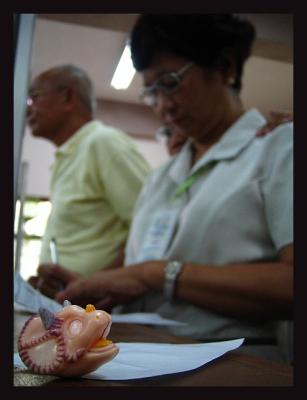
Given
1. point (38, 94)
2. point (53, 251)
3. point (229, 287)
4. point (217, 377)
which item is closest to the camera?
point (217, 377)

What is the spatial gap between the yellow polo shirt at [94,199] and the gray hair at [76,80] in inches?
5.9

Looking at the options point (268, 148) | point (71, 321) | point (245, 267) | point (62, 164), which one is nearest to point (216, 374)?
point (71, 321)

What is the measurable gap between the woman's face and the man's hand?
32 cm

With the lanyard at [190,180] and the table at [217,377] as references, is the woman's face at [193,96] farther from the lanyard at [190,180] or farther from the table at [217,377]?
the table at [217,377]

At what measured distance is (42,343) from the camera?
21cm

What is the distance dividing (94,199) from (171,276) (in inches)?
13.9

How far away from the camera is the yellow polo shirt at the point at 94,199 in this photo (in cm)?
86

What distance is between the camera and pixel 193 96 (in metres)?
0.79

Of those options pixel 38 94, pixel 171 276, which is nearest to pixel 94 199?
pixel 171 276

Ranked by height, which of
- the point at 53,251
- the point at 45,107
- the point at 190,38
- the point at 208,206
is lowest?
the point at 53,251

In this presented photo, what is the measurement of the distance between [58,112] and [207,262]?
297 mm

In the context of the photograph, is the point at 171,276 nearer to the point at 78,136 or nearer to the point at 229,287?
the point at 229,287

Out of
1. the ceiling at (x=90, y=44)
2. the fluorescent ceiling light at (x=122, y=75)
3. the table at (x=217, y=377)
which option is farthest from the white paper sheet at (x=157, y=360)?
the fluorescent ceiling light at (x=122, y=75)

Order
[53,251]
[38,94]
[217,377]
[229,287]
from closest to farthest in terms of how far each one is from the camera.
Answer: [217,377] → [38,94] → [229,287] → [53,251]
